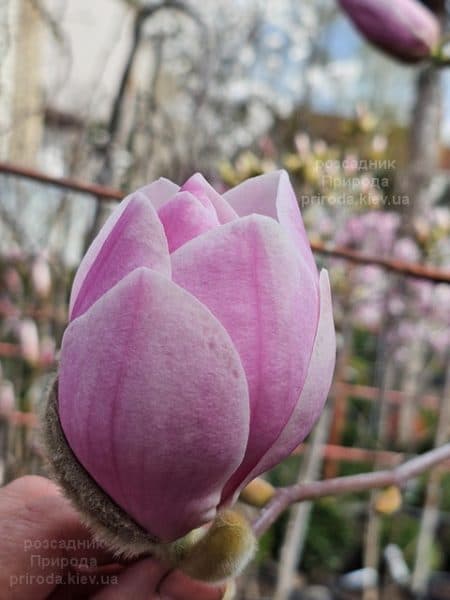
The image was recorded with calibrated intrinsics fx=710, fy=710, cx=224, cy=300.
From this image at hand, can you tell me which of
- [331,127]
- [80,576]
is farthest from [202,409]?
[331,127]

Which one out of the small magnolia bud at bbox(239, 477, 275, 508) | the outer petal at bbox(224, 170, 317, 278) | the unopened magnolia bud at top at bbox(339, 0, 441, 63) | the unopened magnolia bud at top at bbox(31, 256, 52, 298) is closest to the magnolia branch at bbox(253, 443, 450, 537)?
the small magnolia bud at bbox(239, 477, 275, 508)

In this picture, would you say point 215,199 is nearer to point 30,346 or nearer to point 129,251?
point 129,251

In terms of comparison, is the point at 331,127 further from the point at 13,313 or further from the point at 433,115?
the point at 13,313

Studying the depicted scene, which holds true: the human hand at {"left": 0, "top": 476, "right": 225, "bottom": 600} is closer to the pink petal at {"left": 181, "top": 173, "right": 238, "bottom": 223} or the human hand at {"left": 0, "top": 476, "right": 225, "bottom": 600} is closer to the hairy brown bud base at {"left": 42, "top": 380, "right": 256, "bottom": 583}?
the hairy brown bud base at {"left": 42, "top": 380, "right": 256, "bottom": 583}

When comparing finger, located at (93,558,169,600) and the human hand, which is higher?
finger, located at (93,558,169,600)

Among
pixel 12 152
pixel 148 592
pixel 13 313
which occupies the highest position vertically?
pixel 148 592

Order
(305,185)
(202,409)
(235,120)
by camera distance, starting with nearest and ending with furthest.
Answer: (202,409) < (305,185) < (235,120)
